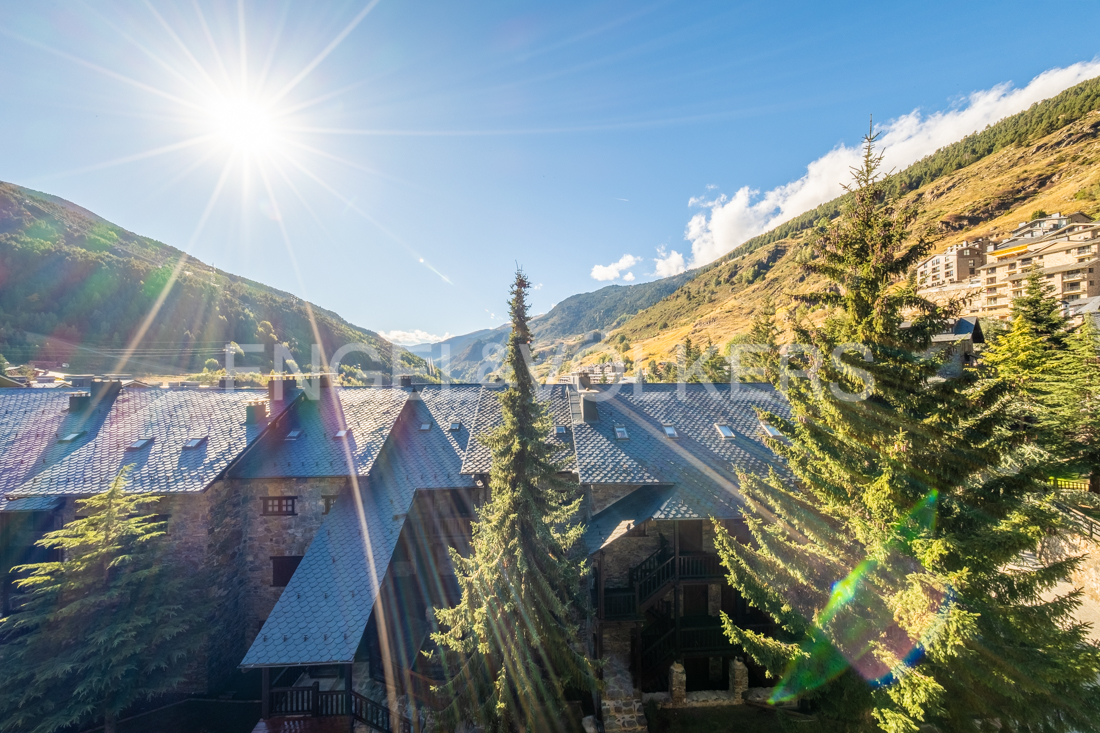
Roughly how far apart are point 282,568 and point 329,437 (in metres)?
5.66

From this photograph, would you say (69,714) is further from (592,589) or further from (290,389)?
(592,589)

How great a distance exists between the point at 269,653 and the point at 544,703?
840cm

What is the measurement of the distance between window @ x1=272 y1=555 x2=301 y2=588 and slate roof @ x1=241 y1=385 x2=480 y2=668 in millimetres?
3196

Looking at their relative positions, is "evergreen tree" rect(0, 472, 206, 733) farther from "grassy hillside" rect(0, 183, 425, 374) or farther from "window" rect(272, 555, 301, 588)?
"grassy hillside" rect(0, 183, 425, 374)

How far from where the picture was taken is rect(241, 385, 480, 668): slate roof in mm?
12000

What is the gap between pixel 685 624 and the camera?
14.4m

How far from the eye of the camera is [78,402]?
18625 mm

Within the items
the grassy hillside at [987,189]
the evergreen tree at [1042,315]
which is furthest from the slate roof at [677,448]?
the grassy hillside at [987,189]

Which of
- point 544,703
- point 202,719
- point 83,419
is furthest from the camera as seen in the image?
point 83,419

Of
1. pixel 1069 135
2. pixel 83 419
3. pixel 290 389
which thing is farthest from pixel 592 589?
pixel 1069 135

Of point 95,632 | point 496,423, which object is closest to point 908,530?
point 496,423

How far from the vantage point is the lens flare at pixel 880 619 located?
6.82 m

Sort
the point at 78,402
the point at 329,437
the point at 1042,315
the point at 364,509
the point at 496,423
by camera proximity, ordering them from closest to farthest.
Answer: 1. the point at 364,509
2. the point at 329,437
3. the point at 78,402
4. the point at 496,423
5. the point at 1042,315

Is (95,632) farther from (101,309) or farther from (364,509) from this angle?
(101,309)
